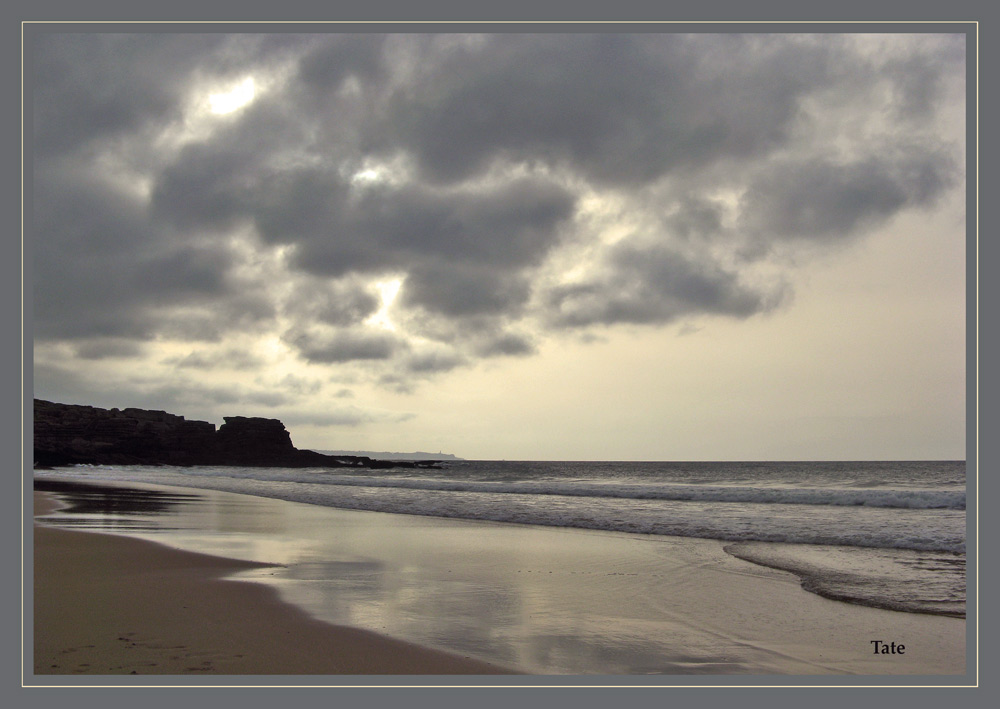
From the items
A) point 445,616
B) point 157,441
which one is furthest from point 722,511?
point 157,441

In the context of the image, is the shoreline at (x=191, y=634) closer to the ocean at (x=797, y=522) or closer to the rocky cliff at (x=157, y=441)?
the ocean at (x=797, y=522)

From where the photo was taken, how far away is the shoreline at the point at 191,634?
5.01m

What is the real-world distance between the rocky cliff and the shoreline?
49531 millimetres

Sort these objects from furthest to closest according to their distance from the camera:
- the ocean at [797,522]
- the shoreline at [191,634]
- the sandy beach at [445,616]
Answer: the ocean at [797,522] → the sandy beach at [445,616] → the shoreline at [191,634]

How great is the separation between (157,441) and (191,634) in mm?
76602

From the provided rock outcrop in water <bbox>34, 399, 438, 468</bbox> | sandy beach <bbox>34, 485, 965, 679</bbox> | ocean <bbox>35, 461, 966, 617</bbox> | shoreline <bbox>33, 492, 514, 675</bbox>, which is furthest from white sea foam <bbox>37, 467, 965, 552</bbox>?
rock outcrop in water <bbox>34, 399, 438, 468</bbox>

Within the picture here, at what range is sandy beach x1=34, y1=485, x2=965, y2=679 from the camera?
519 cm

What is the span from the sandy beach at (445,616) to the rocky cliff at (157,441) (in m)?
49.0

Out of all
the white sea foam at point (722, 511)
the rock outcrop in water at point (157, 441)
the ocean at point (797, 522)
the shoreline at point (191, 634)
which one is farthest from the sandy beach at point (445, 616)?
the rock outcrop in water at point (157, 441)

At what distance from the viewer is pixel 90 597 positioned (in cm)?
676

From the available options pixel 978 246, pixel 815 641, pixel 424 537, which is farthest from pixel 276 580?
pixel 978 246

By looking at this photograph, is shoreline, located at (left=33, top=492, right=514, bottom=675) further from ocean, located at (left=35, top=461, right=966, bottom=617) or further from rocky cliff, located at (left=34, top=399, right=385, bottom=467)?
rocky cliff, located at (left=34, top=399, right=385, bottom=467)

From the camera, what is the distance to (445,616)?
6410 mm

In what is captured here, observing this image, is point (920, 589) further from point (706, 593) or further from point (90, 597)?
point (90, 597)
